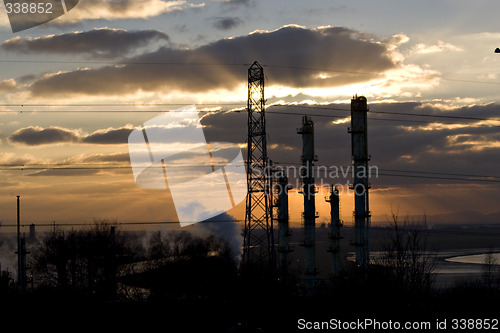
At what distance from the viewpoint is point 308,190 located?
5691 cm

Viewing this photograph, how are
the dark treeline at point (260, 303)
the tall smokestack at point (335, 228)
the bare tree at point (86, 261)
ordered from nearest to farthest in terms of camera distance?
1. the dark treeline at point (260, 303)
2. the bare tree at point (86, 261)
3. the tall smokestack at point (335, 228)

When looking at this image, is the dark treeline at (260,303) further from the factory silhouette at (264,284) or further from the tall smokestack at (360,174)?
the tall smokestack at (360,174)

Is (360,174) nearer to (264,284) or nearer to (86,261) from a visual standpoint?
(264,284)

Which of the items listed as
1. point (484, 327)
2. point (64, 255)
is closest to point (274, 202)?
point (64, 255)

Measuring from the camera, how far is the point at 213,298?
3206cm

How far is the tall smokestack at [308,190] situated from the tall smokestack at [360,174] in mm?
7314

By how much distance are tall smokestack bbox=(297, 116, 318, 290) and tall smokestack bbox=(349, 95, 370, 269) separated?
7.31m

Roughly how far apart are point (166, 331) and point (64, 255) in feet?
109

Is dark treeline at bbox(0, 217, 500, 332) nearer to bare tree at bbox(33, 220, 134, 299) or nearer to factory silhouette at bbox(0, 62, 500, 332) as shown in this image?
factory silhouette at bbox(0, 62, 500, 332)

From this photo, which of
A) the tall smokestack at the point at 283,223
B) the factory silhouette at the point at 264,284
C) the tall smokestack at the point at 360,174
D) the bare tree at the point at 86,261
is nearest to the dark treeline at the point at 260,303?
the factory silhouette at the point at 264,284

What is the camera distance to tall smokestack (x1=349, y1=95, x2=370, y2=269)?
49.6 metres

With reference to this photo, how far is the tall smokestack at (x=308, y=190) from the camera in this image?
2238 inches

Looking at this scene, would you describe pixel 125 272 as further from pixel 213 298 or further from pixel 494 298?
pixel 494 298

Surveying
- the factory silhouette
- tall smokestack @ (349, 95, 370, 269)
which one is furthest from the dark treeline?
tall smokestack @ (349, 95, 370, 269)
